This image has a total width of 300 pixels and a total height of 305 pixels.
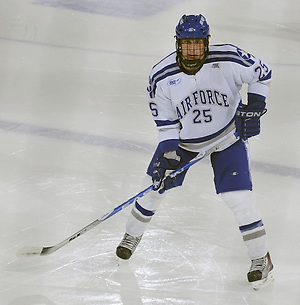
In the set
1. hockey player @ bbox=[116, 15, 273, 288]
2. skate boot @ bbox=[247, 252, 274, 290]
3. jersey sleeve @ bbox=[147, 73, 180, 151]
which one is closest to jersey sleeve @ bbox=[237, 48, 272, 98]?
hockey player @ bbox=[116, 15, 273, 288]

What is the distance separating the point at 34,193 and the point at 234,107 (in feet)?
3.74

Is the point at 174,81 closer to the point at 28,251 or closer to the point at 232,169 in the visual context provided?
the point at 232,169

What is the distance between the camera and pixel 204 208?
3533 mm

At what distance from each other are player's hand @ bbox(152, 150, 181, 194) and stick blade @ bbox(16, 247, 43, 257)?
53cm

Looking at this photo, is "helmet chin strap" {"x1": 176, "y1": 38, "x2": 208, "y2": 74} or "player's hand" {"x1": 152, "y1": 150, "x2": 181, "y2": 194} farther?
"player's hand" {"x1": 152, "y1": 150, "x2": 181, "y2": 194}

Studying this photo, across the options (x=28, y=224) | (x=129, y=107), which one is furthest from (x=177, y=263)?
(x=129, y=107)

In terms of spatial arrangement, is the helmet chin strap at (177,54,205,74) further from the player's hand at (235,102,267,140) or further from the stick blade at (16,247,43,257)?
the stick blade at (16,247,43,257)

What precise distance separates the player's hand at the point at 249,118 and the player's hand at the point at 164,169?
27cm

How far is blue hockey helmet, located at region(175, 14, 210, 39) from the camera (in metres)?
2.82

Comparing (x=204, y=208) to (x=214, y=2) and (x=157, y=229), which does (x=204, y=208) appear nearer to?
(x=157, y=229)

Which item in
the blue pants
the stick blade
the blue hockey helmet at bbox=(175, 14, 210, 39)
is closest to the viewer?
the blue hockey helmet at bbox=(175, 14, 210, 39)

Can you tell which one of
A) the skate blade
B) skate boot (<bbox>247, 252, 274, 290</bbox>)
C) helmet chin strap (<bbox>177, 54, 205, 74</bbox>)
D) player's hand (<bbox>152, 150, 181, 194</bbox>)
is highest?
helmet chin strap (<bbox>177, 54, 205, 74</bbox>)

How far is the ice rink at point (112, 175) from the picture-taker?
2.98m

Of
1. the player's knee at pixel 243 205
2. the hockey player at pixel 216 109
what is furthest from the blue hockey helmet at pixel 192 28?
the player's knee at pixel 243 205
